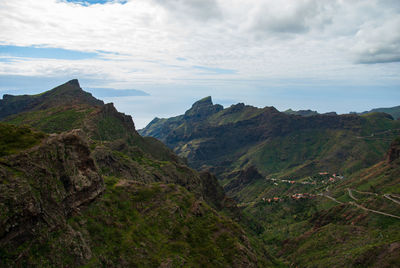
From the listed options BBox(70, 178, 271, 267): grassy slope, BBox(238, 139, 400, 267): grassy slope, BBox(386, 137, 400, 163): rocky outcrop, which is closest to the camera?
BBox(70, 178, 271, 267): grassy slope

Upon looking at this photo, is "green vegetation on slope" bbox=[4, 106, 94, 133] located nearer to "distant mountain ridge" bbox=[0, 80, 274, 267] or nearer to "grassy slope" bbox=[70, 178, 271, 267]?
"distant mountain ridge" bbox=[0, 80, 274, 267]

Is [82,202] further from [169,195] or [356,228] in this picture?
[356,228]

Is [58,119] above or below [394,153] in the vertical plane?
above

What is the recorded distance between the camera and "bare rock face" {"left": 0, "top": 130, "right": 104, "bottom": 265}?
119ft

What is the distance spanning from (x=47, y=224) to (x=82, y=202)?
1182 centimetres

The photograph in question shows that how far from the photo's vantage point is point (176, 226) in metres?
67.5

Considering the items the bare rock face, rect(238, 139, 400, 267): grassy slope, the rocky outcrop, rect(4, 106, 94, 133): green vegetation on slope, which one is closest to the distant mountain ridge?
the bare rock face

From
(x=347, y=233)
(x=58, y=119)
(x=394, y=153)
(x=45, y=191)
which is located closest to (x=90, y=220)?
(x=45, y=191)

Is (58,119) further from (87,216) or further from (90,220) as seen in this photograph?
(90,220)

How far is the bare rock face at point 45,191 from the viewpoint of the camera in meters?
36.3

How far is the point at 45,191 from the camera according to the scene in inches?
1706

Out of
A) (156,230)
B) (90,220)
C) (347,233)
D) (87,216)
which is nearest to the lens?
(90,220)

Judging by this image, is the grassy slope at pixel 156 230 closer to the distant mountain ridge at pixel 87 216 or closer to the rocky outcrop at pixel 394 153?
the distant mountain ridge at pixel 87 216

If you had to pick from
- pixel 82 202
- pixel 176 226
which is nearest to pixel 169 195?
pixel 176 226
